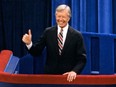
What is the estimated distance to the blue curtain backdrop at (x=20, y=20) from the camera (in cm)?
375

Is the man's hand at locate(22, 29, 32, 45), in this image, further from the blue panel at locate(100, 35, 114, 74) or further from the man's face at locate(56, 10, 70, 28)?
the blue panel at locate(100, 35, 114, 74)

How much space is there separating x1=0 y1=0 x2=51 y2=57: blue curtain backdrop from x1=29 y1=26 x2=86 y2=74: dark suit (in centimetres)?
196

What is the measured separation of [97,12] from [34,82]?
2.29 meters

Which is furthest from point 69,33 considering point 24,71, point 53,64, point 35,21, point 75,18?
point 35,21

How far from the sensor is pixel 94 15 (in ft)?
11.5

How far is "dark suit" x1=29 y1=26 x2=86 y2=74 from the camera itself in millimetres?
1711

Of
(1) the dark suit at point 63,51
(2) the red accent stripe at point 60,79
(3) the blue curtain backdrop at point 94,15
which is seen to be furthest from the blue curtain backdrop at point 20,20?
(2) the red accent stripe at point 60,79

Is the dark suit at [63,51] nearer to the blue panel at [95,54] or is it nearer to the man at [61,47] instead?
the man at [61,47]

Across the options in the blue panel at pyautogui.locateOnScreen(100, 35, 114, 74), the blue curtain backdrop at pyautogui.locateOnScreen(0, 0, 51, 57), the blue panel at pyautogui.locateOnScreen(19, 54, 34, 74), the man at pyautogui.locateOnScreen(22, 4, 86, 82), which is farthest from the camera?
the blue curtain backdrop at pyautogui.locateOnScreen(0, 0, 51, 57)

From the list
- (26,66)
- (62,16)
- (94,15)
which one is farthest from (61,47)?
(94,15)

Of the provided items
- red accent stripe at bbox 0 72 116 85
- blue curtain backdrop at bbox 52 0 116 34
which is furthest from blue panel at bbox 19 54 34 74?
blue curtain backdrop at bbox 52 0 116 34

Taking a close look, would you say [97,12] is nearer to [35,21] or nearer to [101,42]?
[35,21]

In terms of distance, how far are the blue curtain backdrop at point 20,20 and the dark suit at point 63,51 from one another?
6.42 ft

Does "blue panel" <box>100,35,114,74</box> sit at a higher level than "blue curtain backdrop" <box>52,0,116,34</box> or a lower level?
lower
